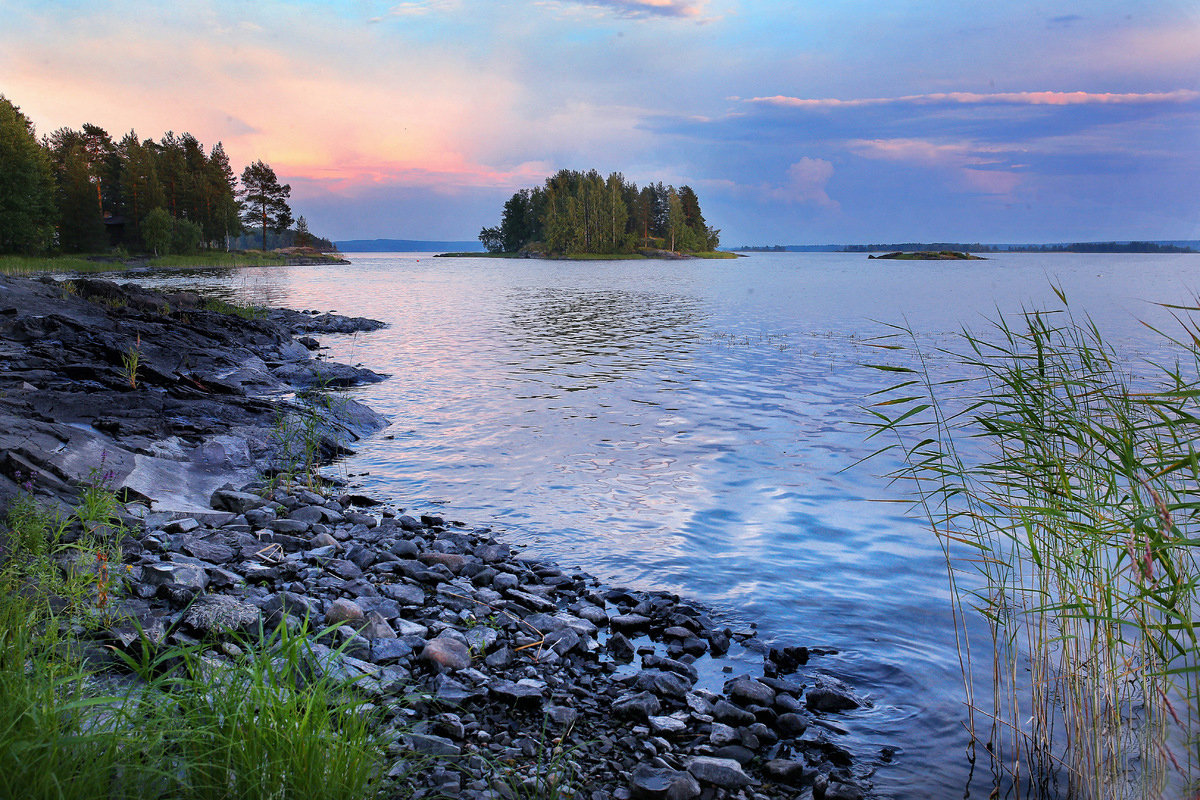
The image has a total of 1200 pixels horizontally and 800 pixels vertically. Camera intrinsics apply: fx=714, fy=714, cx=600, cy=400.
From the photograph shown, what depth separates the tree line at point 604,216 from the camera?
521 ft

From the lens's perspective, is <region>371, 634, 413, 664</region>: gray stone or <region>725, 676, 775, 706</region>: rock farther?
<region>371, 634, 413, 664</region>: gray stone

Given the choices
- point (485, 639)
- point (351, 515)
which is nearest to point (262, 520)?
point (351, 515)

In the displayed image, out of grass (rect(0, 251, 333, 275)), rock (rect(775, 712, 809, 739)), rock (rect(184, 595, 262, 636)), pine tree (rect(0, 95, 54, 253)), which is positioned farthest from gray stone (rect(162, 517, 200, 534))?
pine tree (rect(0, 95, 54, 253))

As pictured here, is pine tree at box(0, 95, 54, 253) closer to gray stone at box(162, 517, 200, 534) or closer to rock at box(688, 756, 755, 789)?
gray stone at box(162, 517, 200, 534)

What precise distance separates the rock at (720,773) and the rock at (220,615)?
3343 millimetres

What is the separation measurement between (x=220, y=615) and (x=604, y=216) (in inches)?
6304

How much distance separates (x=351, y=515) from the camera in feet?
30.3

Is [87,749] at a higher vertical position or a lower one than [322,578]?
higher

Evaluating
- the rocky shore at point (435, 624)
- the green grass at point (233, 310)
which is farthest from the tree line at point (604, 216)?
the rocky shore at point (435, 624)

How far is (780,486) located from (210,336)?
64.1 ft

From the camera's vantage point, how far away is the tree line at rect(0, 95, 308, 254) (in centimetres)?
6744

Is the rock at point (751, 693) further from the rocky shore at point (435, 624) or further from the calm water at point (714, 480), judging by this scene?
the calm water at point (714, 480)

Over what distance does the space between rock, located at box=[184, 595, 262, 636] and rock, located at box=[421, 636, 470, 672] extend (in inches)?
50.2

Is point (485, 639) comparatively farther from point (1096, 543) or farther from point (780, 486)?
point (780, 486)
